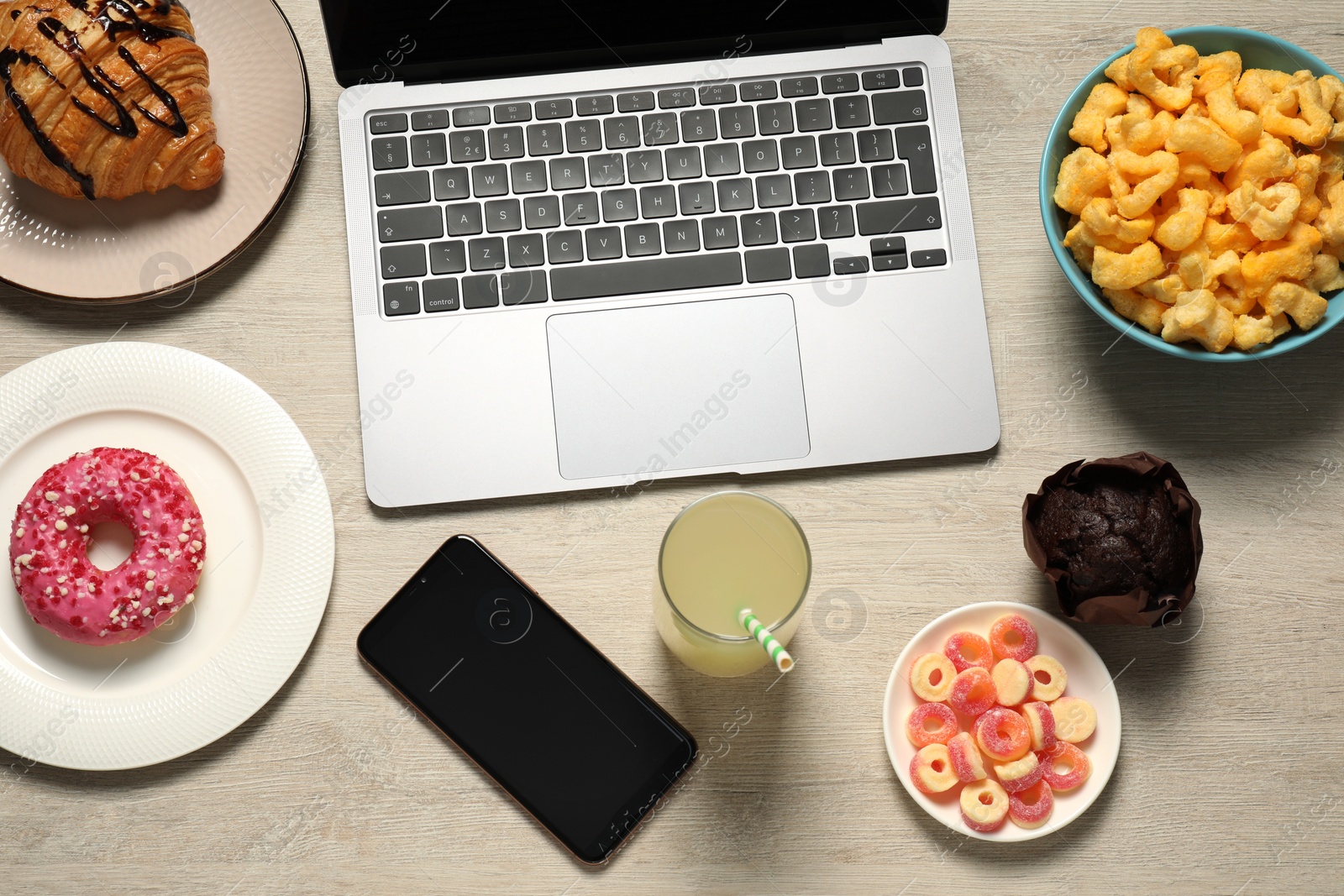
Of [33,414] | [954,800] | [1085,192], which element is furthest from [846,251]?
[33,414]

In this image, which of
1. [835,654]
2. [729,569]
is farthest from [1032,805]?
[729,569]

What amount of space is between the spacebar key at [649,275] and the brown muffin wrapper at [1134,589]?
32cm

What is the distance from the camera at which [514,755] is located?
32.4 inches

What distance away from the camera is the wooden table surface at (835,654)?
822mm

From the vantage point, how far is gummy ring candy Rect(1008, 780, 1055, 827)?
2.60 ft

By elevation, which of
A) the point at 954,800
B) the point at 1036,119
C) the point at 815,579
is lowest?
the point at 954,800

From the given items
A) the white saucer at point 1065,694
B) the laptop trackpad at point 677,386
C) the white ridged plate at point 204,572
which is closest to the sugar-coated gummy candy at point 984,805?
the white saucer at point 1065,694

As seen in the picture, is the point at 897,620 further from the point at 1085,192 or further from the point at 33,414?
the point at 33,414

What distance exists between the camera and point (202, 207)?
34.2 inches

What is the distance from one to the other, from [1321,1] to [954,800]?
32.3 inches

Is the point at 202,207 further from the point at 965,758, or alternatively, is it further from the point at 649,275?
the point at 965,758

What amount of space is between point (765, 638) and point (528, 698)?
25 cm

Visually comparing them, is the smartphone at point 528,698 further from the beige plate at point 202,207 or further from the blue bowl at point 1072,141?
the blue bowl at point 1072,141

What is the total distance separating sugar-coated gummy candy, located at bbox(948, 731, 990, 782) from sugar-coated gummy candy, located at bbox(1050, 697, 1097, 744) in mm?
73
